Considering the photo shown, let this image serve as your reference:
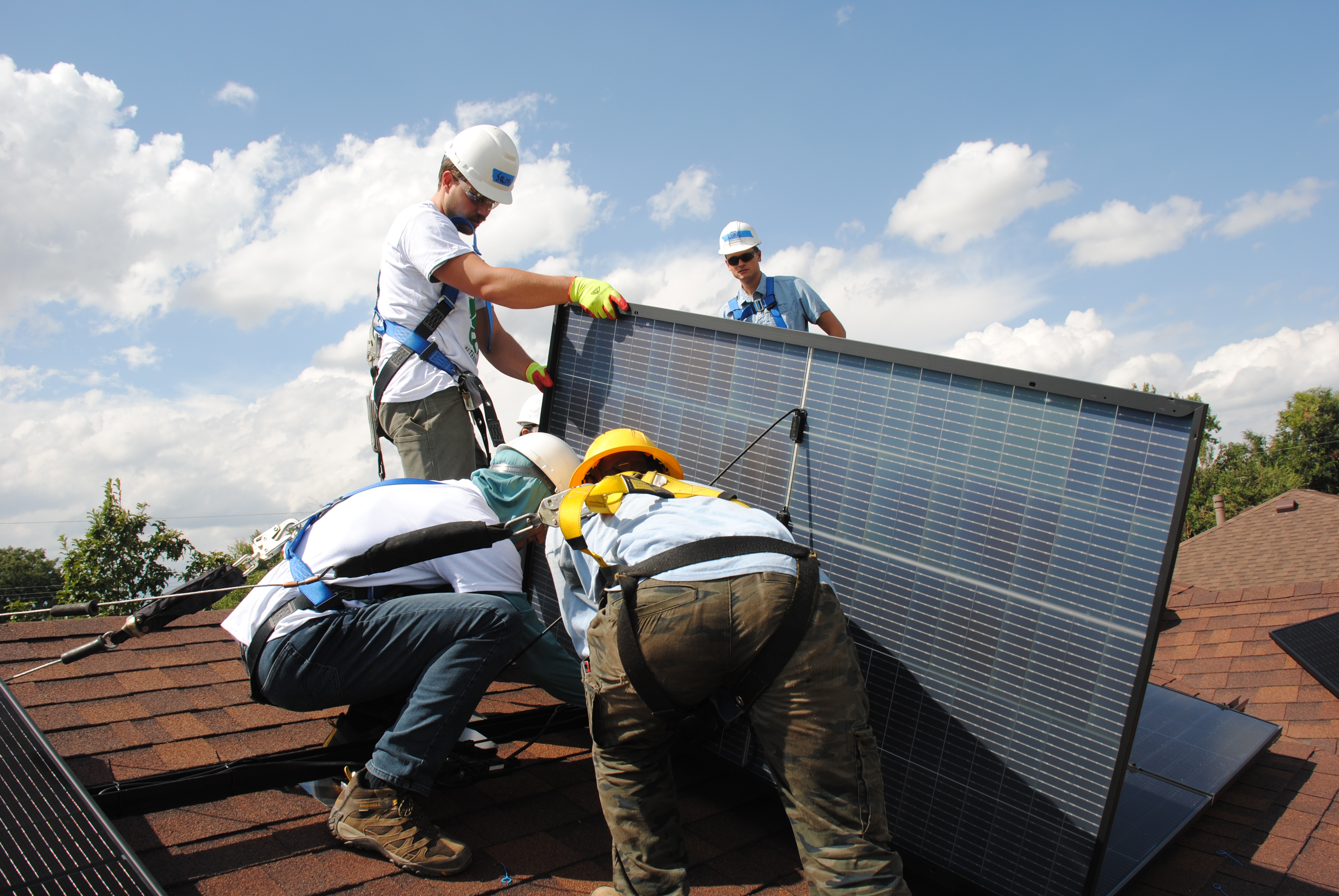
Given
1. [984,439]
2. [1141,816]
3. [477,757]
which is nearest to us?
[984,439]

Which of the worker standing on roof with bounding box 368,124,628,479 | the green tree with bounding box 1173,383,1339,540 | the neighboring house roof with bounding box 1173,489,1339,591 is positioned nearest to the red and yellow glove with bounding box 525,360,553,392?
the worker standing on roof with bounding box 368,124,628,479

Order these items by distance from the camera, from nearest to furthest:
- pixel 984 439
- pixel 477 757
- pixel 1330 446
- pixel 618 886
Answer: pixel 618 886, pixel 984 439, pixel 477 757, pixel 1330 446

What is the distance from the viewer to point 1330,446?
4866 cm

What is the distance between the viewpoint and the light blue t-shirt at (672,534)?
246 cm

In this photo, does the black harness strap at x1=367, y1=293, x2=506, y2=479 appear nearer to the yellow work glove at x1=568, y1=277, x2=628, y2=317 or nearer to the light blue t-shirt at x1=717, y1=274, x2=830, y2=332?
the yellow work glove at x1=568, y1=277, x2=628, y2=317

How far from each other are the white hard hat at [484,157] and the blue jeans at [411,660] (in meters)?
2.16

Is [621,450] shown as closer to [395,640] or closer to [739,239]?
[395,640]

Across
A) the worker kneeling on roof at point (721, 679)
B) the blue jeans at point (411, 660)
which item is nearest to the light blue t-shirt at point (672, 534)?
the worker kneeling on roof at point (721, 679)

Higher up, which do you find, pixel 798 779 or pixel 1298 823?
pixel 798 779

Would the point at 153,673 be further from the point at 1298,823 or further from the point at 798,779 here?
the point at 1298,823

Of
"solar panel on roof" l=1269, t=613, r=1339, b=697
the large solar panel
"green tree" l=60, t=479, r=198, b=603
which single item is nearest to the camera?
the large solar panel

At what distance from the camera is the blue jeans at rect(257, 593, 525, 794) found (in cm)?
287

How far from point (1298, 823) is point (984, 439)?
348 centimetres

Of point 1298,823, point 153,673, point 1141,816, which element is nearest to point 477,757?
point 153,673
